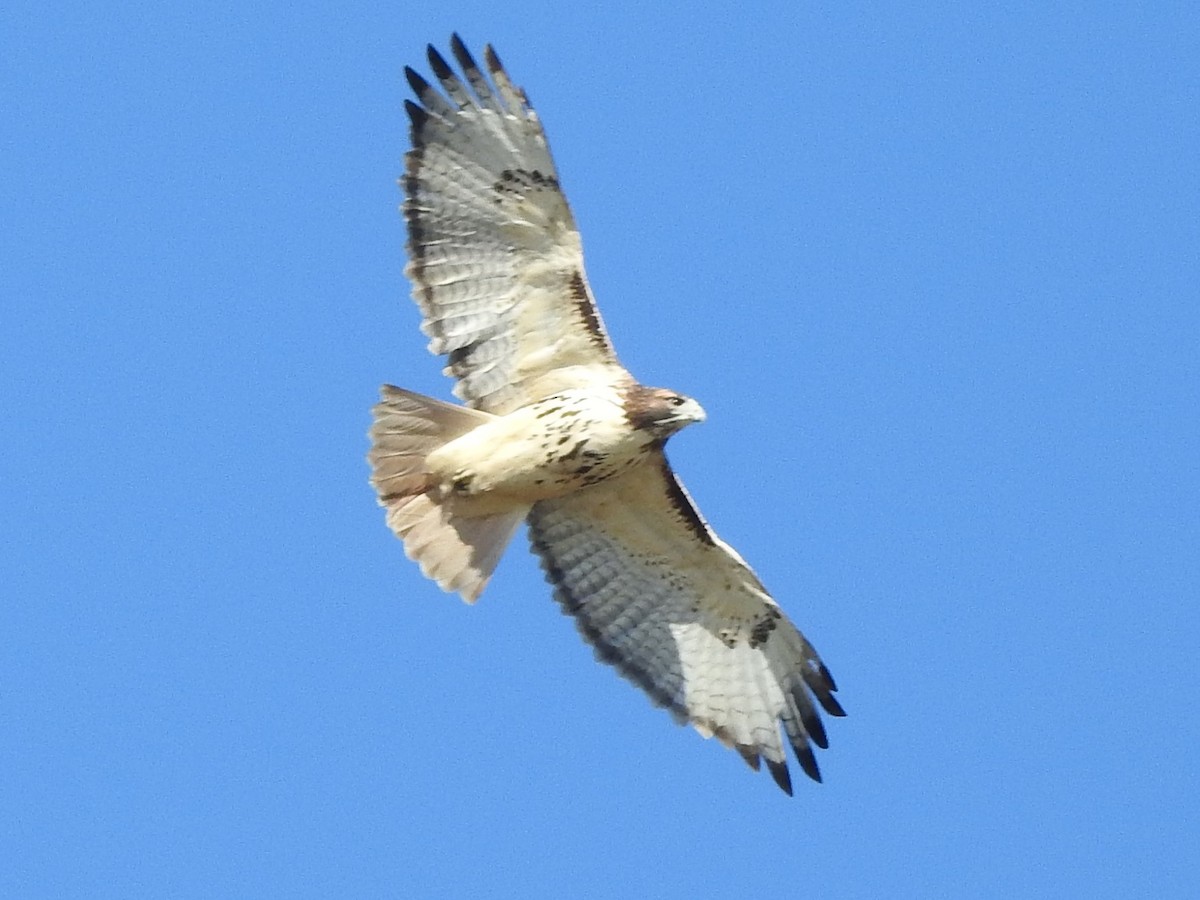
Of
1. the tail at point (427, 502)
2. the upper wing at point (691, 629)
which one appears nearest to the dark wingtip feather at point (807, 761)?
the upper wing at point (691, 629)

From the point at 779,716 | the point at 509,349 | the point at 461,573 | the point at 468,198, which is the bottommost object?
the point at 779,716

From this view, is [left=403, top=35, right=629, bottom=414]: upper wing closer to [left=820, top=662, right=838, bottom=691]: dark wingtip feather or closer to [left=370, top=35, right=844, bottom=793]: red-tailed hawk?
[left=370, top=35, right=844, bottom=793]: red-tailed hawk

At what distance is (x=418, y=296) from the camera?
37.4 feet

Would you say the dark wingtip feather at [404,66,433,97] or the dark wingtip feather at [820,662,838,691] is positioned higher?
the dark wingtip feather at [404,66,433,97]

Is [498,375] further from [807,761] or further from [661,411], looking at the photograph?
[807,761]

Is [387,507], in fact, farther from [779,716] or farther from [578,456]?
[779,716]

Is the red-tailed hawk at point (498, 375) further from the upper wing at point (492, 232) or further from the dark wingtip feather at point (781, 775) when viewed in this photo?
the dark wingtip feather at point (781, 775)

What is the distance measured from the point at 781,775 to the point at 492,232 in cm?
320

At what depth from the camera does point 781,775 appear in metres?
12.2

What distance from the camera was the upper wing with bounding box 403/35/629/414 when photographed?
37.2 feet

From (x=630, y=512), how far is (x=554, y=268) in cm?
136

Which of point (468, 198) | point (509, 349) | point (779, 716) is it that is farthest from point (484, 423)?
point (779, 716)

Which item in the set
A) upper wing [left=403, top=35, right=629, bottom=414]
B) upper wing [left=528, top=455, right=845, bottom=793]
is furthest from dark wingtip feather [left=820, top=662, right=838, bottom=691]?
upper wing [left=403, top=35, right=629, bottom=414]

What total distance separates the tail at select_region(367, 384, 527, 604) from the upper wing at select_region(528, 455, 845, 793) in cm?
43
